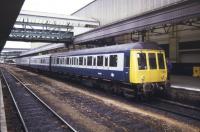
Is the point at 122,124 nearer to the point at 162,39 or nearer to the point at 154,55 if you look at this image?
the point at 154,55

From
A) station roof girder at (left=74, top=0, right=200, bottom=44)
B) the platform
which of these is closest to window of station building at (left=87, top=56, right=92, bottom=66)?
station roof girder at (left=74, top=0, right=200, bottom=44)

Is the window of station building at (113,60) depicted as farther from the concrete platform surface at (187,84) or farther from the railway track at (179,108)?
the concrete platform surface at (187,84)

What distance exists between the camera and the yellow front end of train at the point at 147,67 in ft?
50.1

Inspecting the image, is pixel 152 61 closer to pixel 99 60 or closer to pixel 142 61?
pixel 142 61

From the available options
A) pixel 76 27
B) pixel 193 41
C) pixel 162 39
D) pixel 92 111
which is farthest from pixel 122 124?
pixel 76 27

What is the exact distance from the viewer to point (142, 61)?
15656 millimetres

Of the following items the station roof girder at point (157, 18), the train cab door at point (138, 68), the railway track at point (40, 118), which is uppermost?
the station roof girder at point (157, 18)

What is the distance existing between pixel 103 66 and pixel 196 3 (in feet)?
21.9

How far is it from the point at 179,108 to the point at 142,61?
10.8 ft

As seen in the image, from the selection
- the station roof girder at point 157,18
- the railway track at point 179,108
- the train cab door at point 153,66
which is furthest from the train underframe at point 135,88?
the station roof girder at point 157,18

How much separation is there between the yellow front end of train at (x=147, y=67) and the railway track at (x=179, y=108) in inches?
47.9

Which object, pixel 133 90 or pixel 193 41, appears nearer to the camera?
pixel 133 90

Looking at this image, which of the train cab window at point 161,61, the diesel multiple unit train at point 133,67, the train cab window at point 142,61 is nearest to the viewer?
the diesel multiple unit train at point 133,67

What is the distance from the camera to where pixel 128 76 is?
50.9 ft
